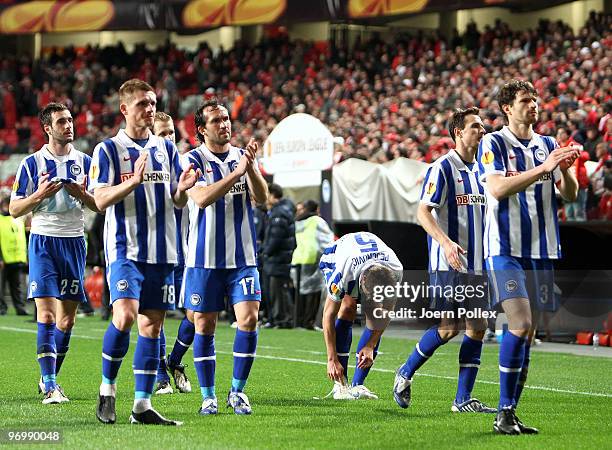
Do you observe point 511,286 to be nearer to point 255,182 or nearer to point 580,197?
point 255,182

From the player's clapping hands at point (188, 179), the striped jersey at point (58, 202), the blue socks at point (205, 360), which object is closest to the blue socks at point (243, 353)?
the blue socks at point (205, 360)

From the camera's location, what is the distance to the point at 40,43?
4562 centimetres

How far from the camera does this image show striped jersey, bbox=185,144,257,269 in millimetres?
8281

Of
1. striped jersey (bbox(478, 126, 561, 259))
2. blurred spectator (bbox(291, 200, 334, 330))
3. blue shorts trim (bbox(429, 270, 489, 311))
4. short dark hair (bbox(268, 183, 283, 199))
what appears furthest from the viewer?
blurred spectator (bbox(291, 200, 334, 330))

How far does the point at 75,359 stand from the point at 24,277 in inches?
510

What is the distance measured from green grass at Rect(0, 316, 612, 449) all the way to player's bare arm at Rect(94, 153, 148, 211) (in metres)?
1.41

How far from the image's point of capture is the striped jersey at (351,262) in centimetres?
919

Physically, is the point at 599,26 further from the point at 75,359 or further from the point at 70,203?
the point at 70,203

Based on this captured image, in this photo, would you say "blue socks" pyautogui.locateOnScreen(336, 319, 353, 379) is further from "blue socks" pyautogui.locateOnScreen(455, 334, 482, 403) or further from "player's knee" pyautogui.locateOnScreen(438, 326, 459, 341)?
"blue socks" pyautogui.locateOnScreen(455, 334, 482, 403)

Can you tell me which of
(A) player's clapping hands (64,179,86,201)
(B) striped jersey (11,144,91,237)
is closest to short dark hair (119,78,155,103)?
(A) player's clapping hands (64,179,86,201)

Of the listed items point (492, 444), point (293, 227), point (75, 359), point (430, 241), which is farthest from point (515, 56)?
point (492, 444)

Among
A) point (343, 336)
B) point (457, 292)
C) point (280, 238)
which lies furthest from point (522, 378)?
point (280, 238)

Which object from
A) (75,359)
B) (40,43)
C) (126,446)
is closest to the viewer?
(126,446)

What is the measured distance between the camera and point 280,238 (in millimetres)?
18781
